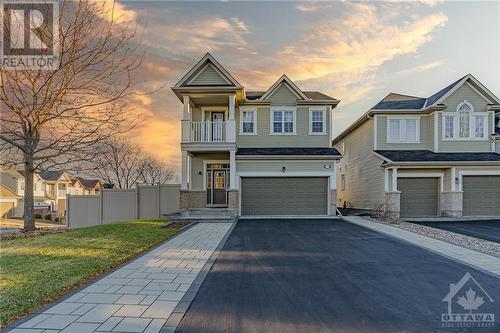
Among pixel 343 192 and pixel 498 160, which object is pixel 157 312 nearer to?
pixel 498 160

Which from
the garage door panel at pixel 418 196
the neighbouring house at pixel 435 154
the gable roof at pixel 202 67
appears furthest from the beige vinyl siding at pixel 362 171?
the gable roof at pixel 202 67

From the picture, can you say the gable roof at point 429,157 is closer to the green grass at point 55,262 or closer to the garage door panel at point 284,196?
the garage door panel at point 284,196

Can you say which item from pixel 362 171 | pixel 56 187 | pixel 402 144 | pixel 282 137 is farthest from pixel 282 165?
pixel 56 187

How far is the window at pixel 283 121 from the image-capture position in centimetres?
1798

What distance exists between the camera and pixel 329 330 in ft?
11.7

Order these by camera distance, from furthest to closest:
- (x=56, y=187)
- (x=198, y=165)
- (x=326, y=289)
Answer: (x=56, y=187) → (x=198, y=165) → (x=326, y=289)

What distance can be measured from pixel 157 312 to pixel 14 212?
41793 millimetres

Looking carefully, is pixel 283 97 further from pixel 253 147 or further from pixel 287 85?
pixel 253 147

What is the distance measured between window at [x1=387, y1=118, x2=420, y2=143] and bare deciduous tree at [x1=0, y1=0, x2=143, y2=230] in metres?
15.1

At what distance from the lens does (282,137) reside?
17.9 meters

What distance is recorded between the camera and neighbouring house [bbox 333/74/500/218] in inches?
647

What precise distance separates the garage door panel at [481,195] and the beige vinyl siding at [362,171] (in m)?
4.73

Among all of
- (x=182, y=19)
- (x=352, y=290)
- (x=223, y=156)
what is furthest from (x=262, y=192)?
(x=352, y=290)

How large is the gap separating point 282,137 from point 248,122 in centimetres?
228
